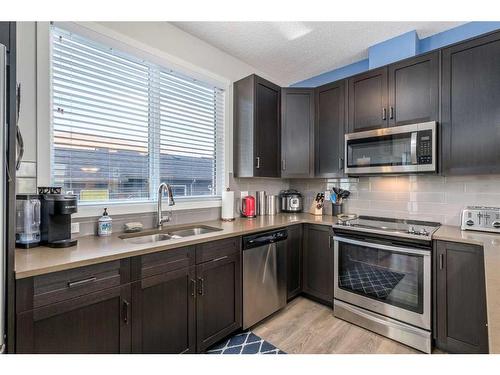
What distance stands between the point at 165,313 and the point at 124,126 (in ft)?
4.78

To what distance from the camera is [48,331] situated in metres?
1.16

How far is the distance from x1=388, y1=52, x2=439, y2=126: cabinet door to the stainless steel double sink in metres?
1.96


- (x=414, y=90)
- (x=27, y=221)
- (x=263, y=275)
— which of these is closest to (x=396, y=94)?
(x=414, y=90)

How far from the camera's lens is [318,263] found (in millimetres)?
2582

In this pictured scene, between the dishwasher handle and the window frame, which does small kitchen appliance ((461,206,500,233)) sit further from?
the window frame

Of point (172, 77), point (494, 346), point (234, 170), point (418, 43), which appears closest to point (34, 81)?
point (172, 77)

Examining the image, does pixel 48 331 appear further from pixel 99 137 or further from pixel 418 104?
pixel 418 104

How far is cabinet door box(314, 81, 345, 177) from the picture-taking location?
8.87ft

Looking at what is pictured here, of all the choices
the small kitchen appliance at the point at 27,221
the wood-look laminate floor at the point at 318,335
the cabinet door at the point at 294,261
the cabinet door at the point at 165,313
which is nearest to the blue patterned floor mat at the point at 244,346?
the wood-look laminate floor at the point at 318,335

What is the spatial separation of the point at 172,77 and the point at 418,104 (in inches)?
88.1

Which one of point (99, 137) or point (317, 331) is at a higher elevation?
point (99, 137)

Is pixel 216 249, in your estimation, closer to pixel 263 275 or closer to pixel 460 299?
pixel 263 275

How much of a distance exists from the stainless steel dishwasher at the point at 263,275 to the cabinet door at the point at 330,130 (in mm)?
921

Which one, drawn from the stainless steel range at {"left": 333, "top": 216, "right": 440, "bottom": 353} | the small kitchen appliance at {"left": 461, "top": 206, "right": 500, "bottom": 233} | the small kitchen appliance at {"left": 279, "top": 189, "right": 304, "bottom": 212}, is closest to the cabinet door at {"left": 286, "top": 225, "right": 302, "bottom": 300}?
the stainless steel range at {"left": 333, "top": 216, "right": 440, "bottom": 353}
